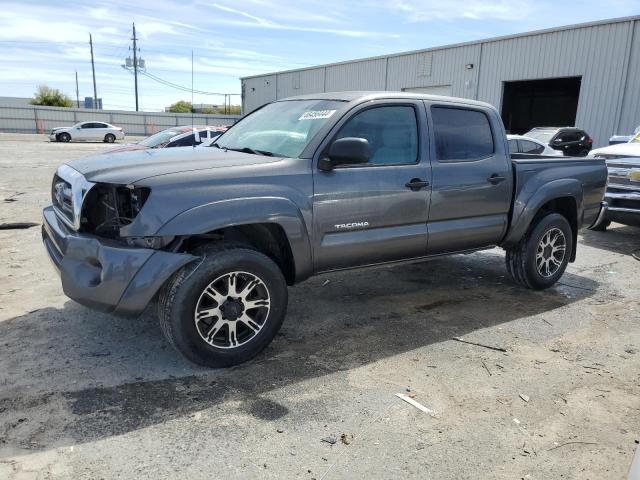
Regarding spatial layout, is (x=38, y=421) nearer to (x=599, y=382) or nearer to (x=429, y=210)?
(x=429, y=210)

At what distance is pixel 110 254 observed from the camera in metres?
3.24

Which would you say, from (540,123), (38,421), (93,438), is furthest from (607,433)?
(540,123)

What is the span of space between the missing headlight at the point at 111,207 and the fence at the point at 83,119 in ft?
128

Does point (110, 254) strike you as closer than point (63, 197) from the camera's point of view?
Yes

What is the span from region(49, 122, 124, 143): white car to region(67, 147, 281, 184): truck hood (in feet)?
113

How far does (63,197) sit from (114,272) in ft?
3.46

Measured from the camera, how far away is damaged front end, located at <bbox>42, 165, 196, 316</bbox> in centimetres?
325

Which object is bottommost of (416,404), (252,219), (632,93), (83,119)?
(416,404)

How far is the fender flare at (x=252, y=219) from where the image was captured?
130 inches

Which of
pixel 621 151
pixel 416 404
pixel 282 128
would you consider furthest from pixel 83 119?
pixel 416 404

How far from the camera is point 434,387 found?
3492 mm

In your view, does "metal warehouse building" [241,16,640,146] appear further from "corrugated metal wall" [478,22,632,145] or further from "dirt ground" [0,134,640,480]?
"dirt ground" [0,134,640,480]

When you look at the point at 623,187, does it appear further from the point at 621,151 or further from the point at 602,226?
the point at 602,226

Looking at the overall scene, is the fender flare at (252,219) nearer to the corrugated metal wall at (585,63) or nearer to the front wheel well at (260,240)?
the front wheel well at (260,240)
